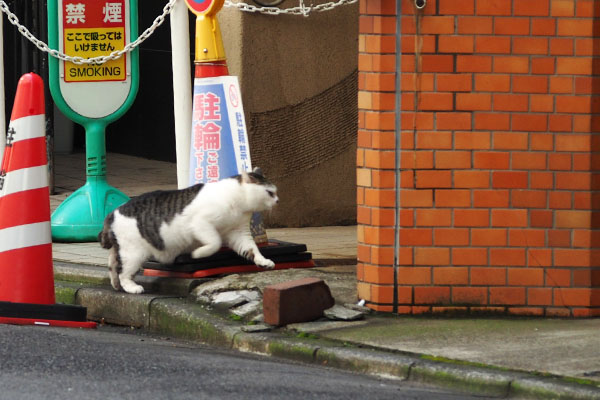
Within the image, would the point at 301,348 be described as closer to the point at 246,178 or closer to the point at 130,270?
the point at 246,178

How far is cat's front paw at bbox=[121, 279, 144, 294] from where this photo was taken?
722 centimetres

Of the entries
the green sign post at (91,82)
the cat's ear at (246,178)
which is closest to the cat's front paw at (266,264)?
the cat's ear at (246,178)

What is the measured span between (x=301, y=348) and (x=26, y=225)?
1.80 m

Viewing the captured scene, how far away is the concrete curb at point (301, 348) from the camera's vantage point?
5.20m

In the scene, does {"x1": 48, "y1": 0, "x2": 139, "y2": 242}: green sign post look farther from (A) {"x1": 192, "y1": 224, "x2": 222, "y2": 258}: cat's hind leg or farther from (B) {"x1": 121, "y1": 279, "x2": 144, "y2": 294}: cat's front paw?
(A) {"x1": 192, "y1": 224, "x2": 222, "y2": 258}: cat's hind leg

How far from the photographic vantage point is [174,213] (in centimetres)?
722

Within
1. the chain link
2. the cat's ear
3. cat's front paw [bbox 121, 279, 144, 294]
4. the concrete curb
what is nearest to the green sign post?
the chain link

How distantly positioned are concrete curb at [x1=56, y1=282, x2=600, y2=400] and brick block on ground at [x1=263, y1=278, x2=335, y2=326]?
109 millimetres

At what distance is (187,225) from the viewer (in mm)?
7160

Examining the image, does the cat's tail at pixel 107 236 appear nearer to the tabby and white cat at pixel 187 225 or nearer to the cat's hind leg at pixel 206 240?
the tabby and white cat at pixel 187 225

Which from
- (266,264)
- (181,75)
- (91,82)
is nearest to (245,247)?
(266,264)

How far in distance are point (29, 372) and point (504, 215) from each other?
2616 millimetres

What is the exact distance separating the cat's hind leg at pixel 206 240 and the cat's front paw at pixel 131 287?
1.37 ft

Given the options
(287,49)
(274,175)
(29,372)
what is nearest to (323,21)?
(287,49)
